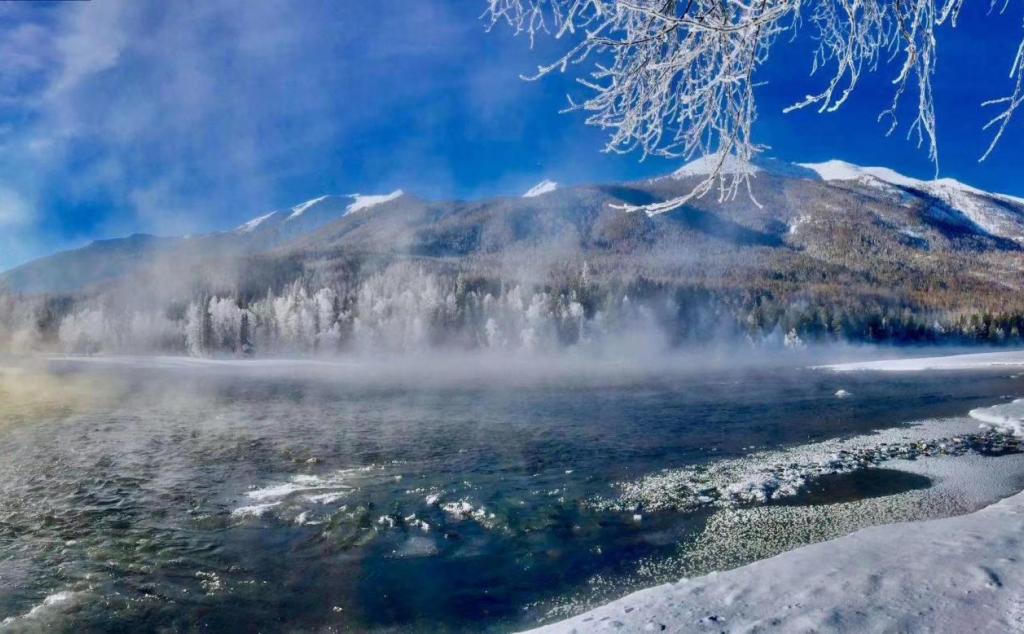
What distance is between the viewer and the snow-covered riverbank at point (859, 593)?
4.52 metres

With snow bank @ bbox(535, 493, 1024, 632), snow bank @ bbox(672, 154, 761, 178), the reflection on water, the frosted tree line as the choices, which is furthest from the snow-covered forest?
snow bank @ bbox(672, 154, 761, 178)

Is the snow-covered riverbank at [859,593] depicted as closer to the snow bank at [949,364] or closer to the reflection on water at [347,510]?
the reflection on water at [347,510]

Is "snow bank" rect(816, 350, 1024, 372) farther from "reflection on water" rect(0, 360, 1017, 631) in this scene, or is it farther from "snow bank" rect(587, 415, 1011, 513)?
"snow bank" rect(587, 415, 1011, 513)

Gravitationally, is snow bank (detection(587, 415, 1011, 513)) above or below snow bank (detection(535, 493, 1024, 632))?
below

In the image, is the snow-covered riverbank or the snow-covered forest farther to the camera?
the snow-covered forest

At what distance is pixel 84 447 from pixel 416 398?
1866 cm

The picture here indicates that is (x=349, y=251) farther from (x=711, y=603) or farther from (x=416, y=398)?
(x=711, y=603)

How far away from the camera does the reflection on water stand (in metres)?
8.16

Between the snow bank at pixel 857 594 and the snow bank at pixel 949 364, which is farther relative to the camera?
the snow bank at pixel 949 364

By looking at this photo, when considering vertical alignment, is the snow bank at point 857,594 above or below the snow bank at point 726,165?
below

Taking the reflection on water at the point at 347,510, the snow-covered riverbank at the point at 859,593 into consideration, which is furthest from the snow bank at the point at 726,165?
the reflection on water at the point at 347,510

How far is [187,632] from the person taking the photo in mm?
7344

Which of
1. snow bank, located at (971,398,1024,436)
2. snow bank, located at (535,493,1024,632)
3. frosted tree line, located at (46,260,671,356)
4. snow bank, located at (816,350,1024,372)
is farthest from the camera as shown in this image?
frosted tree line, located at (46,260,671,356)

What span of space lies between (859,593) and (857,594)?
0.11 ft
